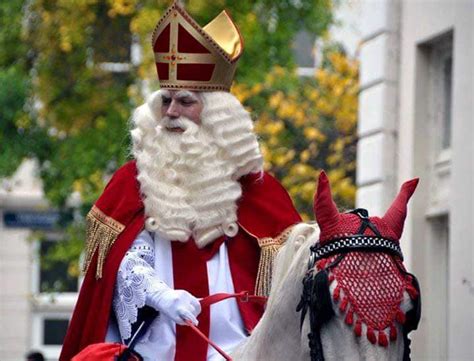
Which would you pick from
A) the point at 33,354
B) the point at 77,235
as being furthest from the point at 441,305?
the point at 77,235

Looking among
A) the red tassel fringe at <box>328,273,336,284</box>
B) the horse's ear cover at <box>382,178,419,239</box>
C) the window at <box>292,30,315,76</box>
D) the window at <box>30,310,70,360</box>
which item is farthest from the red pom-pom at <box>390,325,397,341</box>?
the window at <box>30,310,70,360</box>

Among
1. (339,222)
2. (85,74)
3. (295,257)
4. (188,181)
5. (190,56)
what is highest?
(85,74)

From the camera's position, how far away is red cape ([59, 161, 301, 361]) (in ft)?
24.3

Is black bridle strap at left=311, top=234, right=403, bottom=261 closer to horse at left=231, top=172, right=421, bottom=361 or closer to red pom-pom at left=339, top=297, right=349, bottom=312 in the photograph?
horse at left=231, top=172, right=421, bottom=361

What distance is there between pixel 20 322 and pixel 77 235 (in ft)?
35.8

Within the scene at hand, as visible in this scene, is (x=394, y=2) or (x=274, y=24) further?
(x=274, y=24)

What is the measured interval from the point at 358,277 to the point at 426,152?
8.28 metres

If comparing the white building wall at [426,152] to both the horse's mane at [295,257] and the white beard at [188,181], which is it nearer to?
the white beard at [188,181]

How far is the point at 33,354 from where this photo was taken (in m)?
16.3

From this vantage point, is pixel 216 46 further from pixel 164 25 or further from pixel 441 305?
pixel 441 305

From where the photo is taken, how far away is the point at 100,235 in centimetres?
752

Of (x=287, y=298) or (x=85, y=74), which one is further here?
(x=85, y=74)

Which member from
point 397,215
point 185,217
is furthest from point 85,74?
point 397,215

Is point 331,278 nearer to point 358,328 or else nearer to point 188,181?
point 358,328
